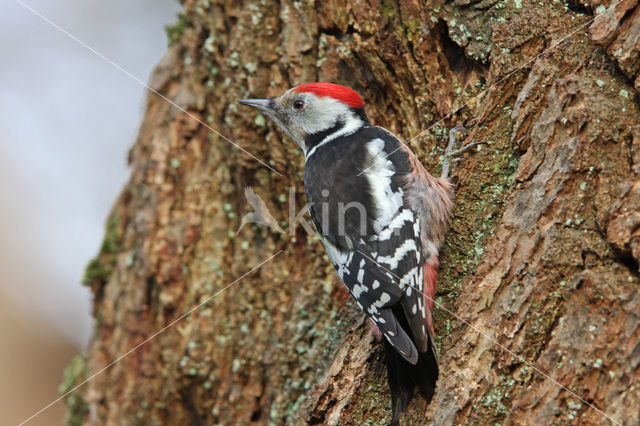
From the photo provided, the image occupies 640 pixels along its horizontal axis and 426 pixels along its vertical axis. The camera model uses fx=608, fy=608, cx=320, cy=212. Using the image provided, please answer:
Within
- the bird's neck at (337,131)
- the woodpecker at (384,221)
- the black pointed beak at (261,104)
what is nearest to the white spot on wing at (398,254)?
the woodpecker at (384,221)

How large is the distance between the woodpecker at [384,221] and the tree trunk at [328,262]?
10 cm

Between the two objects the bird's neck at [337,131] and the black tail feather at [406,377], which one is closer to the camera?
the black tail feather at [406,377]

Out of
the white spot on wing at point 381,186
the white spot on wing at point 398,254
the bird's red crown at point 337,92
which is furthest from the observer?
the bird's red crown at point 337,92

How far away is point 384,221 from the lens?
109 inches

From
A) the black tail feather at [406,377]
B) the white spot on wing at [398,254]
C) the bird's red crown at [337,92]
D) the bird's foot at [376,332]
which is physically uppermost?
the bird's red crown at [337,92]

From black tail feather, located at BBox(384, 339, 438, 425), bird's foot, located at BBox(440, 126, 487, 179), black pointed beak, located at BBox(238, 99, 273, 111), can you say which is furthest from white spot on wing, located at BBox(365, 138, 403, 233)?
black pointed beak, located at BBox(238, 99, 273, 111)

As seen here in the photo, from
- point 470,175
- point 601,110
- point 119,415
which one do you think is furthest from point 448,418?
point 119,415

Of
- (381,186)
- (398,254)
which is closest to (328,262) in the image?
(381,186)

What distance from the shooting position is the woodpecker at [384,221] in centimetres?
247

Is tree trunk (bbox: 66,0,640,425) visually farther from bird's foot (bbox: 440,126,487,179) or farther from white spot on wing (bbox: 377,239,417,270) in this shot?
white spot on wing (bbox: 377,239,417,270)

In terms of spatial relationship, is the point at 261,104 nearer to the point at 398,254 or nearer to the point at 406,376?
the point at 398,254

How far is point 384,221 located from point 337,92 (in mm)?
820

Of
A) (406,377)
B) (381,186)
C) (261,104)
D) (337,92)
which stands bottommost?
(406,377)

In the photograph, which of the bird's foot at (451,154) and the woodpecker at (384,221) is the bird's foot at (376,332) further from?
the bird's foot at (451,154)
